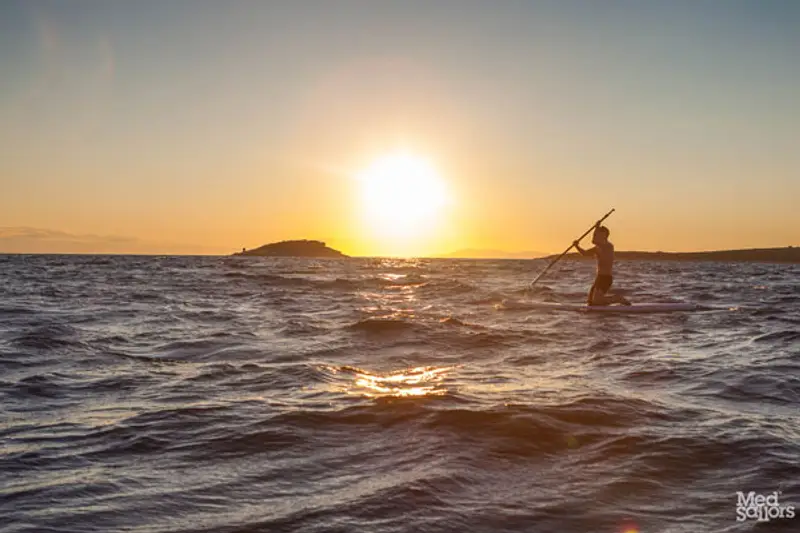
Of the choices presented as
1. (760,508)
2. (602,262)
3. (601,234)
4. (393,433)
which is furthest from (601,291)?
(760,508)

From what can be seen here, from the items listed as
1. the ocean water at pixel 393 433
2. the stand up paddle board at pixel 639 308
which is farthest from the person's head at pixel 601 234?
the ocean water at pixel 393 433

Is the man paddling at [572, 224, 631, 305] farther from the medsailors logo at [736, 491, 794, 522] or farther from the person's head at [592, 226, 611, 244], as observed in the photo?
the medsailors logo at [736, 491, 794, 522]

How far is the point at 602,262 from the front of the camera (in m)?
23.0

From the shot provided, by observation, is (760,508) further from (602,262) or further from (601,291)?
(601,291)

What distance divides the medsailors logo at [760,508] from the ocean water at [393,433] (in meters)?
0.07

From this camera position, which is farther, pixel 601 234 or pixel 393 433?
pixel 601 234

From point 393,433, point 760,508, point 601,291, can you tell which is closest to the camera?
point 760,508

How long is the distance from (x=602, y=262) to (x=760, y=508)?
18343 mm

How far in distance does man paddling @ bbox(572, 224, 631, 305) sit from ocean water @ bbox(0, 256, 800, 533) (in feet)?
22.3

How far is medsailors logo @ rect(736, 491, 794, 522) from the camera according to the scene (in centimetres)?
514

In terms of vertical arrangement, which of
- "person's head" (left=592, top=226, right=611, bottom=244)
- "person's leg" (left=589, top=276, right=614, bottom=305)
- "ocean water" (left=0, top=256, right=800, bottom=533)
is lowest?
"ocean water" (left=0, top=256, right=800, bottom=533)

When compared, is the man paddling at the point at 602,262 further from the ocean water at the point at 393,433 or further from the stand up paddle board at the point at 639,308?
the ocean water at the point at 393,433

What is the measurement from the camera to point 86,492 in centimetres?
571

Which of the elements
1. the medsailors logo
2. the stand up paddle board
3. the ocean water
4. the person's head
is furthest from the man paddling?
the medsailors logo
